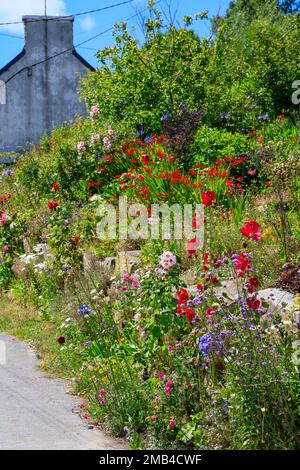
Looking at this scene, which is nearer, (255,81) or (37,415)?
(37,415)

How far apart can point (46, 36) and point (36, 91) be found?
213 centimetres

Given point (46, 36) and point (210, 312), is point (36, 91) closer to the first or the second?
point (46, 36)

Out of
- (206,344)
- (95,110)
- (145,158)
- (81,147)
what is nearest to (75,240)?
(145,158)

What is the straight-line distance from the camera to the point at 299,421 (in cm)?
518

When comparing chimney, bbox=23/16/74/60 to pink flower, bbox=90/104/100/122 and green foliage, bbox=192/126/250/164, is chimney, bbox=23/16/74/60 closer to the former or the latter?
pink flower, bbox=90/104/100/122

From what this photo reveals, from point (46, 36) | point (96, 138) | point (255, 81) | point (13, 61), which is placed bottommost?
point (96, 138)

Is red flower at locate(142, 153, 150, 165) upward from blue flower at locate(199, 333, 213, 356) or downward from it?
upward

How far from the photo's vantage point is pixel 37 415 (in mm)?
6449

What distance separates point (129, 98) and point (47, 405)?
348 inches

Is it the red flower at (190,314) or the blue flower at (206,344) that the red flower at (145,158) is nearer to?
the red flower at (190,314)

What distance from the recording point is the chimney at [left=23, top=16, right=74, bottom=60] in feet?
94.8

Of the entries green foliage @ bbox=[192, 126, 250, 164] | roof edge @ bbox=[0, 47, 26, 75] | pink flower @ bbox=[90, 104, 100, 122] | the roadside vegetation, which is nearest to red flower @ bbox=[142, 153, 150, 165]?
the roadside vegetation

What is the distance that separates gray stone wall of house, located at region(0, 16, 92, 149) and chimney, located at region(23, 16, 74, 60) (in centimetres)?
4
